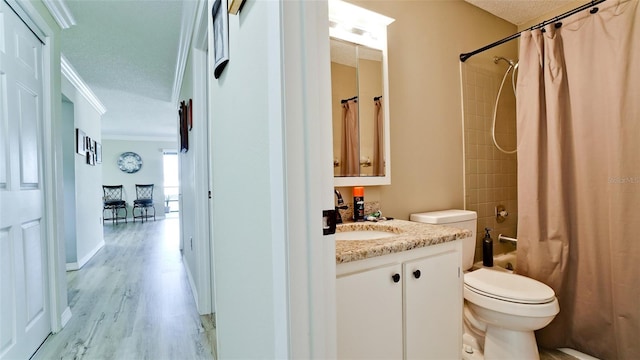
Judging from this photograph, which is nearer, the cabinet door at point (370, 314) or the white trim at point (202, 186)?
the cabinet door at point (370, 314)

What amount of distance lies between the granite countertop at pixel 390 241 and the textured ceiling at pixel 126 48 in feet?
6.72

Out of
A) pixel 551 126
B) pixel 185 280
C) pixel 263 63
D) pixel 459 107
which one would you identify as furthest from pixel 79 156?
pixel 551 126

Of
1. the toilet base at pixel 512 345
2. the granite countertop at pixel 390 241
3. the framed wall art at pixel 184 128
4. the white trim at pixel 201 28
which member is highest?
the white trim at pixel 201 28

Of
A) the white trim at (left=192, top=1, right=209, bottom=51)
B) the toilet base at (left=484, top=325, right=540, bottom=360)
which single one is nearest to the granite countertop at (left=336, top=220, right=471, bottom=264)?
the toilet base at (left=484, top=325, right=540, bottom=360)

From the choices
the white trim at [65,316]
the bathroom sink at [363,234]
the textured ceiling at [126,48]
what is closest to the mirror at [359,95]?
the bathroom sink at [363,234]

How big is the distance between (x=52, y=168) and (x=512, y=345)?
2869mm

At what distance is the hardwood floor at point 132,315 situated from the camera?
1.75 metres

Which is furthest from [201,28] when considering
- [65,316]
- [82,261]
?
[82,261]

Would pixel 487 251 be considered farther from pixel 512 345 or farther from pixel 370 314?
pixel 370 314

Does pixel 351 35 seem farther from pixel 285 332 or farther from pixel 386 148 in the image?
pixel 285 332

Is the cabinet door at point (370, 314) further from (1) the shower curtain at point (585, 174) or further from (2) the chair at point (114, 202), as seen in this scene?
(2) the chair at point (114, 202)

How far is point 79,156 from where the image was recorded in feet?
11.6

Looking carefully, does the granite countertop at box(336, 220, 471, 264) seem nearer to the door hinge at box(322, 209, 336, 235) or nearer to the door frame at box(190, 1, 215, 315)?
the door hinge at box(322, 209, 336, 235)

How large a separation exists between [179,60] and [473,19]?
2.63 m
